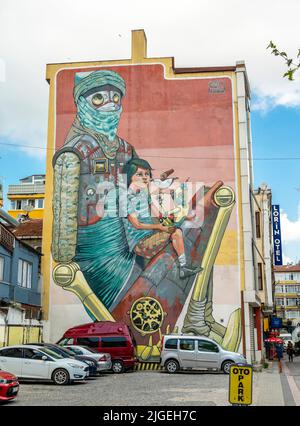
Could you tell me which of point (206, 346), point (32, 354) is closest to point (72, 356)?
point (32, 354)

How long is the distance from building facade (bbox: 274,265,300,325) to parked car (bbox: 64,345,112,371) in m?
77.5

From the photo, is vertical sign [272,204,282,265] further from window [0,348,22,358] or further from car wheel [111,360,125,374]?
window [0,348,22,358]

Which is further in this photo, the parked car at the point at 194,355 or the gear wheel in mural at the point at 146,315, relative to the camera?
the gear wheel in mural at the point at 146,315

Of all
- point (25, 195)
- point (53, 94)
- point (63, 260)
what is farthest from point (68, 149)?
point (25, 195)

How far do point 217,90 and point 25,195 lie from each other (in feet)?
131

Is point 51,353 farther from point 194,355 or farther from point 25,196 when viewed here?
point 25,196

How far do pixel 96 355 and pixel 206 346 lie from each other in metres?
5.64

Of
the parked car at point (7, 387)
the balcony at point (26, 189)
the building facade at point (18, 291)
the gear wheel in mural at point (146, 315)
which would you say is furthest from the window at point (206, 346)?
the balcony at point (26, 189)

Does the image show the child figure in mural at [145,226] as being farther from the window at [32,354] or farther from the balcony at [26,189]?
the balcony at [26,189]

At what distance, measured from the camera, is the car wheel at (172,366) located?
2859 centimetres

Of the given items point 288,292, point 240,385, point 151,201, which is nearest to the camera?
point 240,385

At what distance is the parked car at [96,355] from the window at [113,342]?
1841mm

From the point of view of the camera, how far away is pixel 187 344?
28578mm
